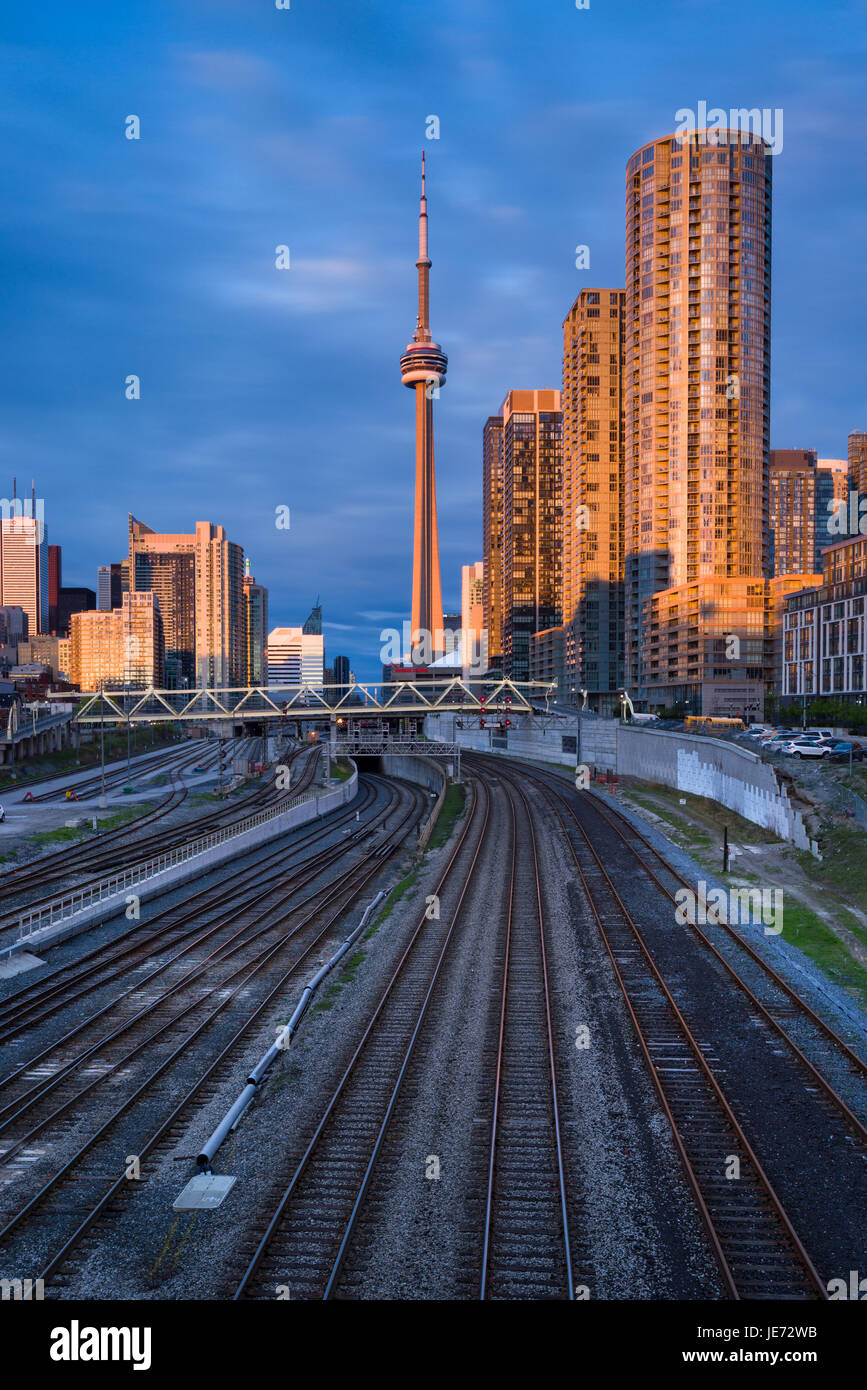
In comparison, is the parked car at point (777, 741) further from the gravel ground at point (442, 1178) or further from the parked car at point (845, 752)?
the gravel ground at point (442, 1178)

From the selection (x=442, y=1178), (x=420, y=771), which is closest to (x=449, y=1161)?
(x=442, y=1178)

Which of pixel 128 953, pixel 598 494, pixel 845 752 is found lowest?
pixel 128 953

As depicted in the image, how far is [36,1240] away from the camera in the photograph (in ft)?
38.5

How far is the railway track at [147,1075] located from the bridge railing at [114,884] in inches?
236

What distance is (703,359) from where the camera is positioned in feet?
441

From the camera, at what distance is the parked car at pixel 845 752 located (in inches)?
1932

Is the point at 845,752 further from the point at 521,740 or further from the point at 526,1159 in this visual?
the point at 521,740

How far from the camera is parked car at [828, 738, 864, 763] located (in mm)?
49062

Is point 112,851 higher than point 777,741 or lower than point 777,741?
lower

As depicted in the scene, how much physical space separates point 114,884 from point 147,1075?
65.1ft

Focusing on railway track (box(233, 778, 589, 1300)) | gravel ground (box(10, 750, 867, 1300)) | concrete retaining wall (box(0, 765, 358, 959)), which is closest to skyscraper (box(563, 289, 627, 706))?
concrete retaining wall (box(0, 765, 358, 959))

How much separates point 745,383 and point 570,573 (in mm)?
51633
